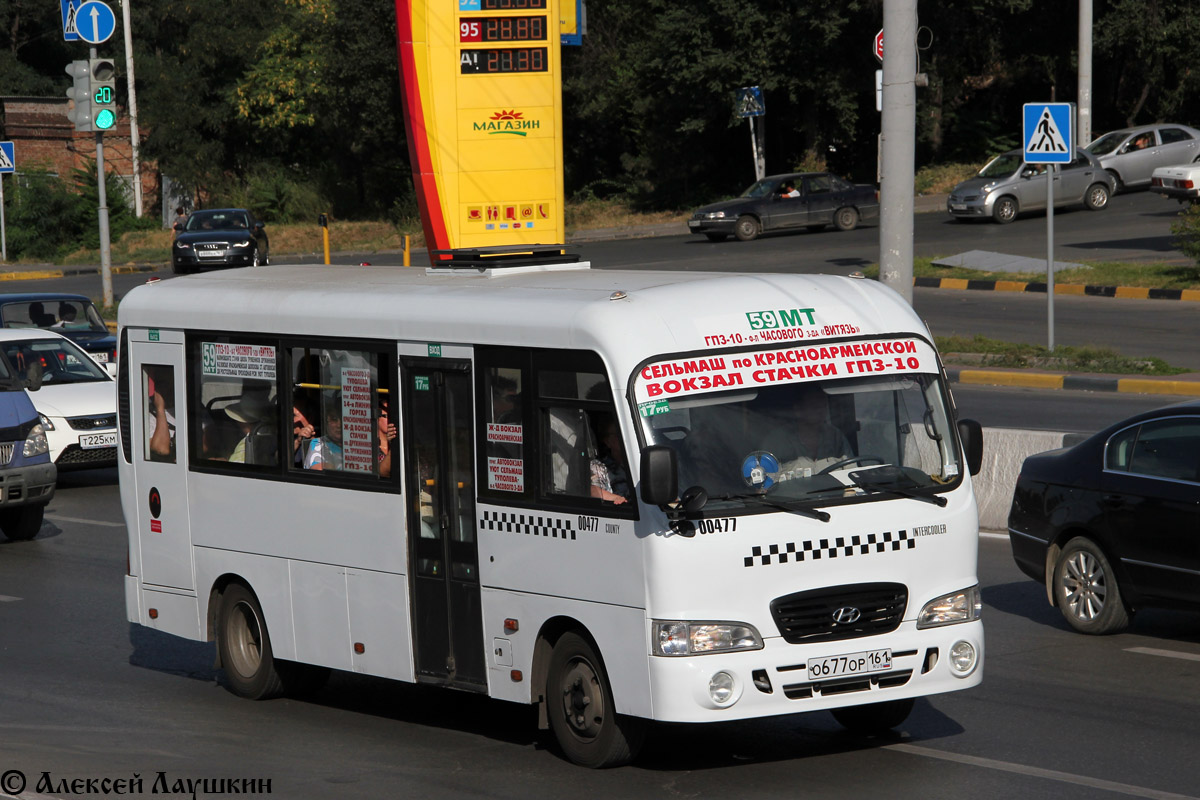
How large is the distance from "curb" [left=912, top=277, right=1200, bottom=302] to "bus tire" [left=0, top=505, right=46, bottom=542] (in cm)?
1892

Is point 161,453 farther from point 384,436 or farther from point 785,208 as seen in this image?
point 785,208

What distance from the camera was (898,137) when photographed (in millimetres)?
14945

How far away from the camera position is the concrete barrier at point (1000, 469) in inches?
527

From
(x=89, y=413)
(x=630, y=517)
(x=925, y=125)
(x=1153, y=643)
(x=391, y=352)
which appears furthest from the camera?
(x=925, y=125)

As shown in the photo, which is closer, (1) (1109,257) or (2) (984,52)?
(1) (1109,257)

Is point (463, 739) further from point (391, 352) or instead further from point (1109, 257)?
point (1109, 257)

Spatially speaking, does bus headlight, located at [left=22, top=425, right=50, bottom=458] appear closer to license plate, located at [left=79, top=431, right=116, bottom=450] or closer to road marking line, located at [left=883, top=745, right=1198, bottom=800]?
license plate, located at [left=79, top=431, right=116, bottom=450]

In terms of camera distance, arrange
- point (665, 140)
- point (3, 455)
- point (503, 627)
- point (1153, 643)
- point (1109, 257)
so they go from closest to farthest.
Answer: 1. point (503, 627)
2. point (1153, 643)
3. point (3, 455)
4. point (1109, 257)
5. point (665, 140)

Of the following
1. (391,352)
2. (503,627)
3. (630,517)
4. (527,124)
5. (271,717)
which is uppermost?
(527,124)

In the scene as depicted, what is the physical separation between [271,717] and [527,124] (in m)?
14.9

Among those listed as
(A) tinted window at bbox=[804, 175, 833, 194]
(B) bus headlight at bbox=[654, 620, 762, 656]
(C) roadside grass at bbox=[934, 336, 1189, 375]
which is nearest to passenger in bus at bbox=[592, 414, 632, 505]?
(B) bus headlight at bbox=[654, 620, 762, 656]

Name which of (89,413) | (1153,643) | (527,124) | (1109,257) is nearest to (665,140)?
(1109,257)

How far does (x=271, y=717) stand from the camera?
29.1 feet

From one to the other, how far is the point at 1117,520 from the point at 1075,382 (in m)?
11.5
